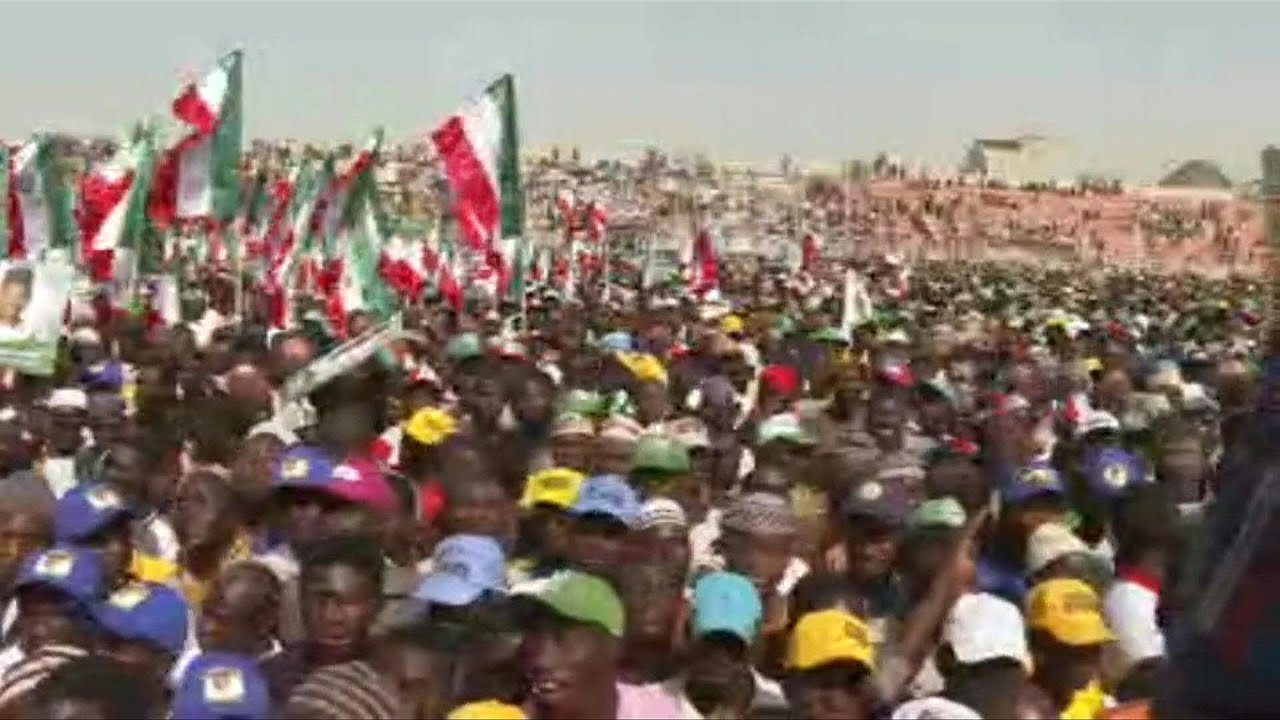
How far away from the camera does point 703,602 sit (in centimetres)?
451

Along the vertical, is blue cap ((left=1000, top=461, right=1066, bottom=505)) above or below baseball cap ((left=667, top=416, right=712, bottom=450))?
above

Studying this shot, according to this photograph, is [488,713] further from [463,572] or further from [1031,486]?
[1031,486]

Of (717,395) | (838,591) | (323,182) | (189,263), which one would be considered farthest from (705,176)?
(838,591)

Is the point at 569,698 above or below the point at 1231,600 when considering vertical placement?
below

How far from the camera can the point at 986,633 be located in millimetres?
4242

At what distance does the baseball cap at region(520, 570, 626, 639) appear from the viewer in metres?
3.54

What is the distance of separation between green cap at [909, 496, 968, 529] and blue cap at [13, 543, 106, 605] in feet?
6.94

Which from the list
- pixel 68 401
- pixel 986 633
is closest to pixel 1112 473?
pixel 986 633

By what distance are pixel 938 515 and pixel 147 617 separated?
2.28 m

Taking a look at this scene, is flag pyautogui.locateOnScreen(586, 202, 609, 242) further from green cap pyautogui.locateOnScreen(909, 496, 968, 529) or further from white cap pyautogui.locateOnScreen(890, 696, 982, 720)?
white cap pyautogui.locateOnScreen(890, 696, 982, 720)

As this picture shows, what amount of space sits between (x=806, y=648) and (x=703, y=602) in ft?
2.18

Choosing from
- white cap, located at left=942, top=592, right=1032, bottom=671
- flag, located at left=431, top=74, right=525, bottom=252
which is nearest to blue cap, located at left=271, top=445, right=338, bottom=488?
white cap, located at left=942, top=592, right=1032, bottom=671

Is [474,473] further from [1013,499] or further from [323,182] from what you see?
→ [323,182]

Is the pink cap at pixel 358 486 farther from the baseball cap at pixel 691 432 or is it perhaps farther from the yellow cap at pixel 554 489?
the baseball cap at pixel 691 432
